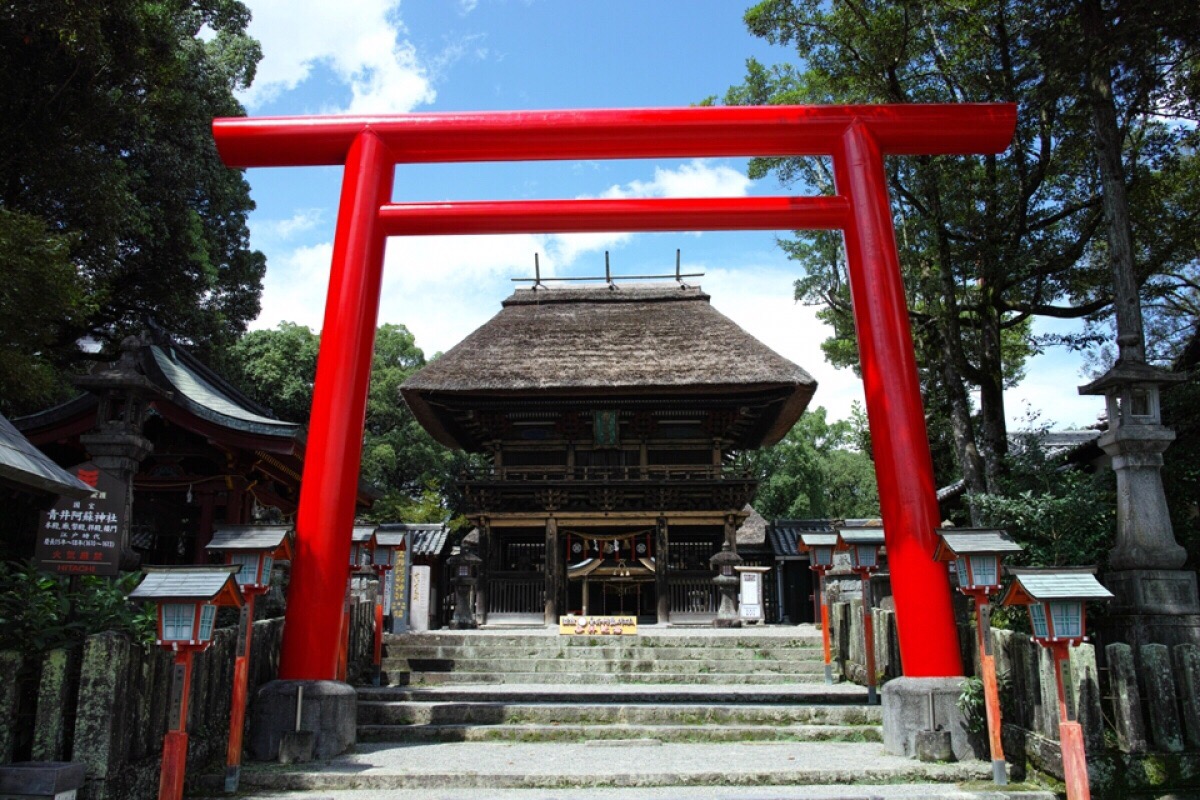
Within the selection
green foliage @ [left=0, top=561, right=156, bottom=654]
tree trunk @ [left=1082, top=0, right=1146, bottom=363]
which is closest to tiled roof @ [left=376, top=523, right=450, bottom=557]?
green foliage @ [left=0, top=561, right=156, bottom=654]

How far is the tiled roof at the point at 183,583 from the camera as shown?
17.6 ft

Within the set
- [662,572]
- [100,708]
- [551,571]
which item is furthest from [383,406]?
[100,708]

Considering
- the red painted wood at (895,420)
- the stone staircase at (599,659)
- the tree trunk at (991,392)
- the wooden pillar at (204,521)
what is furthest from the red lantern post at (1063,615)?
the wooden pillar at (204,521)

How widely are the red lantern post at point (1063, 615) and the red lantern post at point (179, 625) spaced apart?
5.15 meters

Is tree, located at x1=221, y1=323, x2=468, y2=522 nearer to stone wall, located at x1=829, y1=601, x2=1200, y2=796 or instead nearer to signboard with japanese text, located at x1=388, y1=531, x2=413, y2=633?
signboard with japanese text, located at x1=388, y1=531, x2=413, y2=633

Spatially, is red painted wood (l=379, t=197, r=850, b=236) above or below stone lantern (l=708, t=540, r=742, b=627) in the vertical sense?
above

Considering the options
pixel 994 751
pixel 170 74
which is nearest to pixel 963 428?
pixel 994 751

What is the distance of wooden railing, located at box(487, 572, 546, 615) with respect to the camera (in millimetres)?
17016

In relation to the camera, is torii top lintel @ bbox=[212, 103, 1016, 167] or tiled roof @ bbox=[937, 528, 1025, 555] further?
torii top lintel @ bbox=[212, 103, 1016, 167]

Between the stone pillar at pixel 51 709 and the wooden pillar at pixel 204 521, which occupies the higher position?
the wooden pillar at pixel 204 521

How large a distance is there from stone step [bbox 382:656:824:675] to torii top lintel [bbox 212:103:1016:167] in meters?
6.01

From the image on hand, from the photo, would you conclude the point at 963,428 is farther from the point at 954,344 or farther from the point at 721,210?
the point at 721,210

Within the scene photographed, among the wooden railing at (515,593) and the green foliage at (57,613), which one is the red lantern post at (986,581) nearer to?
the green foliage at (57,613)

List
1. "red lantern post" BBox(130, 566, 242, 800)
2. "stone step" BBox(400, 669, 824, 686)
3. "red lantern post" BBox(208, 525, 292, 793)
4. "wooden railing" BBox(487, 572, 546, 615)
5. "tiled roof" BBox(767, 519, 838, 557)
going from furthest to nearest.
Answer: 1. "tiled roof" BBox(767, 519, 838, 557)
2. "wooden railing" BBox(487, 572, 546, 615)
3. "stone step" BBox(400, 669, 824, 686)
4. "red lantern post" BBox(208, 525, 292, 793)
5. "red lantern post" BBox(130, 566, 242, 800)
